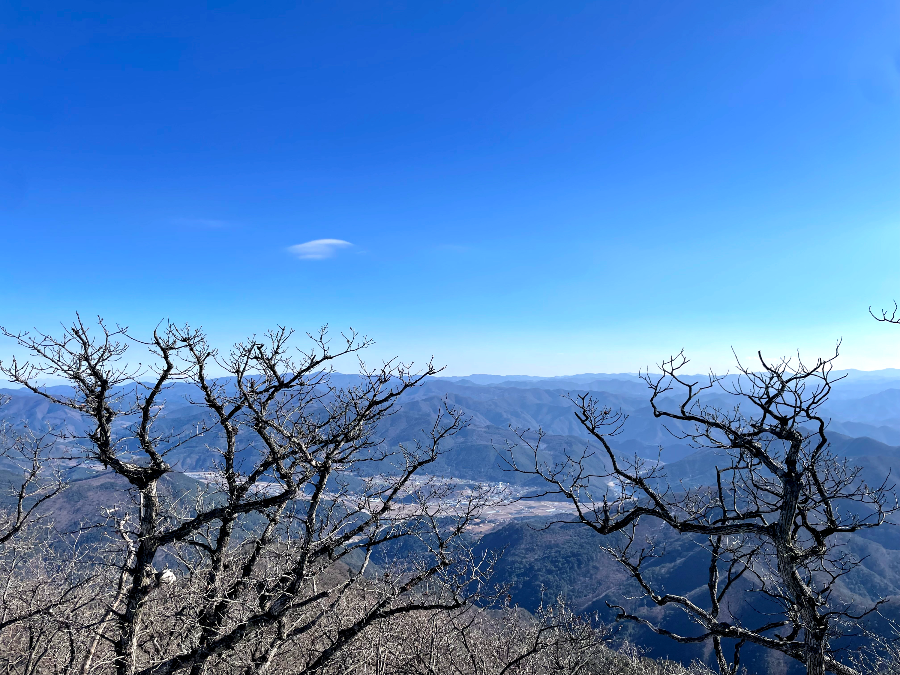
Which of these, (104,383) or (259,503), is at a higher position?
(104,383)

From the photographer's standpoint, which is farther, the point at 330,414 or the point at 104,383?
the point at 330,414

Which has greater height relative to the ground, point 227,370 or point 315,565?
point 227,370

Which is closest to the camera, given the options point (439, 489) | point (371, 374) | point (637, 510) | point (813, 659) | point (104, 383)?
point (813, 659)

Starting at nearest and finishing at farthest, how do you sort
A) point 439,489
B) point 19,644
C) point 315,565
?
point 315,565, point 439,489, point 19,644

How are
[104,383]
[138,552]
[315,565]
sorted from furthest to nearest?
[315,565], [138,552], [104,383]

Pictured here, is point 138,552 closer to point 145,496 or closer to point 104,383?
→ point 145,496

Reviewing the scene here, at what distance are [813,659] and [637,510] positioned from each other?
13.1 ft

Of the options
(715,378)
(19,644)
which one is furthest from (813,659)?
(19,644)

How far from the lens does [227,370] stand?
13.4 metres

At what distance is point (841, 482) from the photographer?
11.0 m

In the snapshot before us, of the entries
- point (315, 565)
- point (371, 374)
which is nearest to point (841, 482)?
point (371, 374)

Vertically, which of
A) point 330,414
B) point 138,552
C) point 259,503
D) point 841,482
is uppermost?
point 330,414

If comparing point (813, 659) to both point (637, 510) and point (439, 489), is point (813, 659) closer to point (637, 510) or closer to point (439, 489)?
point (637, 510)

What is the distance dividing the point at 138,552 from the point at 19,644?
3045cm
